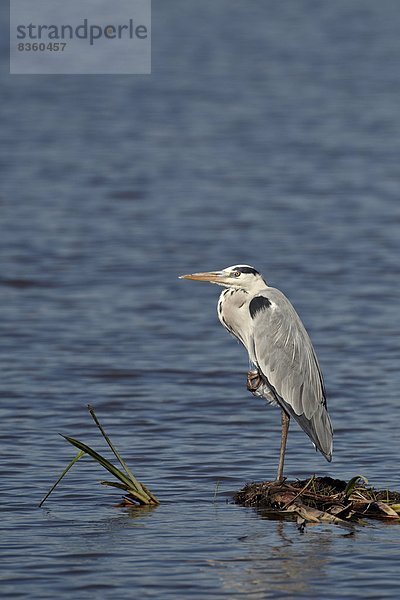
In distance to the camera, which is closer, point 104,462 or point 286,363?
point 104,462

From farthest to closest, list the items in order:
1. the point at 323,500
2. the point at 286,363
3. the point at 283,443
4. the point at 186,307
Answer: the point at 186,307
the point at 286,363
the point at 283,443
the point at 323,500

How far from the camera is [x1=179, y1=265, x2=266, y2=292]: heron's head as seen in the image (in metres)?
9.80

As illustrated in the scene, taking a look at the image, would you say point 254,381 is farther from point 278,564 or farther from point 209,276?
point 278,564

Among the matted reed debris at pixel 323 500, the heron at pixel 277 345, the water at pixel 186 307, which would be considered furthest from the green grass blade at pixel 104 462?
the heron at pixel 277 345

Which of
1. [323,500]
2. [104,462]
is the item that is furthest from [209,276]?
[323,500]

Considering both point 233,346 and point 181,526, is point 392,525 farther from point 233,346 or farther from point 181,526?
point 233,346

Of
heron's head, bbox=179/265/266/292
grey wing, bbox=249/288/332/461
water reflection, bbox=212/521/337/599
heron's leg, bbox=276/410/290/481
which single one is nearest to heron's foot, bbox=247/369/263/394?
grey wing, bbox=249/288/332/461

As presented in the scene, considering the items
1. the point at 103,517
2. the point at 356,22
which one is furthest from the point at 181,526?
the point at 356,22

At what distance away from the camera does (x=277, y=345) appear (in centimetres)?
979

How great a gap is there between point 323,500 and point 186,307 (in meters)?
8.00

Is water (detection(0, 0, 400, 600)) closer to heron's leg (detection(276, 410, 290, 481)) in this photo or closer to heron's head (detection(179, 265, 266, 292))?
heron's leg (detection(276, 410, 290, 481))

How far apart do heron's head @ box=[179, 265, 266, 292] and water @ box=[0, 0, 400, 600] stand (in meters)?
1.36

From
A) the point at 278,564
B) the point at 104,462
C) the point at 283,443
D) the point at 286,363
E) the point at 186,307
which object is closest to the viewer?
the point at 278,564

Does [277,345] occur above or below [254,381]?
above
